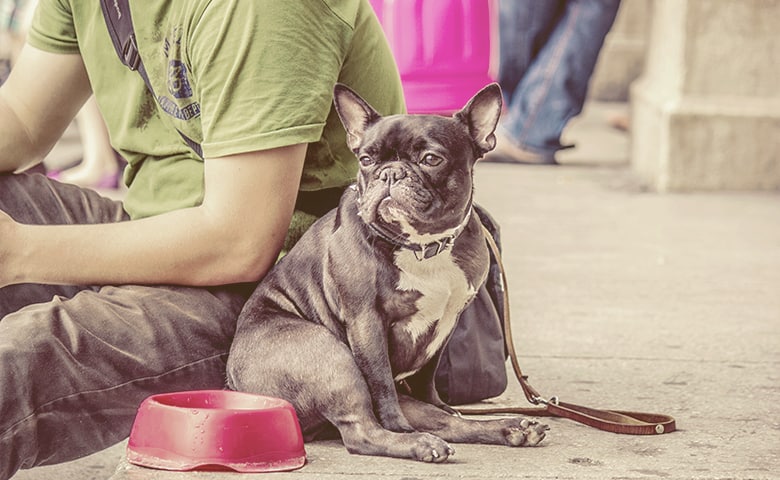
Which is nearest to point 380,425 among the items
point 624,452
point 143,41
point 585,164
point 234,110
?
point 624,452

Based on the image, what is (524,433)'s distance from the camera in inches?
124

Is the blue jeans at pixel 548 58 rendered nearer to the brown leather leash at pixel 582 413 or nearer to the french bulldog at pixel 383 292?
the brown leather leash at pixel 582 413

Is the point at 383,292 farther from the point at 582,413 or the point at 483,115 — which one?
the point at 582,413

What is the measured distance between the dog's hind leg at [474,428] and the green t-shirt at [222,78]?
25.6 inches

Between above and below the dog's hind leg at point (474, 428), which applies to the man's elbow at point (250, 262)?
above

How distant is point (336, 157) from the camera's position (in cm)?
339

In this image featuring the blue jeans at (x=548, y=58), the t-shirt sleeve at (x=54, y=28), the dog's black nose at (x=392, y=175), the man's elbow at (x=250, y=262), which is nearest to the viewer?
the dog's black nose at (x=392, y=175)

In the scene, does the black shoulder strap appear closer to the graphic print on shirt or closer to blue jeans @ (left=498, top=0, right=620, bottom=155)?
the graphic print on shirt

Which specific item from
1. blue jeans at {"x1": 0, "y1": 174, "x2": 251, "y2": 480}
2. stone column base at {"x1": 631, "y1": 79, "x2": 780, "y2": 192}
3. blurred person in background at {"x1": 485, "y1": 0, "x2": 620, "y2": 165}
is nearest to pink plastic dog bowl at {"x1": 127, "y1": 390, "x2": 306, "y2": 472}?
blue jeans at {"x1": 0, "y1": 174, "x2": 251, "y2": 480}

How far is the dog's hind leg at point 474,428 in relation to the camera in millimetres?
3145

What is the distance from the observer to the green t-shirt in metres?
3.04

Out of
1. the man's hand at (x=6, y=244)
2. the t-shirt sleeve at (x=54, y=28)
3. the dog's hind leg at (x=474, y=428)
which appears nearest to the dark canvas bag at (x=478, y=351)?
the dog's hind leg at (x=474, y=428)

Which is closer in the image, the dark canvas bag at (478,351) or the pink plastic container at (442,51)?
the dark canvas bag at (478,351)

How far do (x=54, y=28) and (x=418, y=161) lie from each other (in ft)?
4.34
